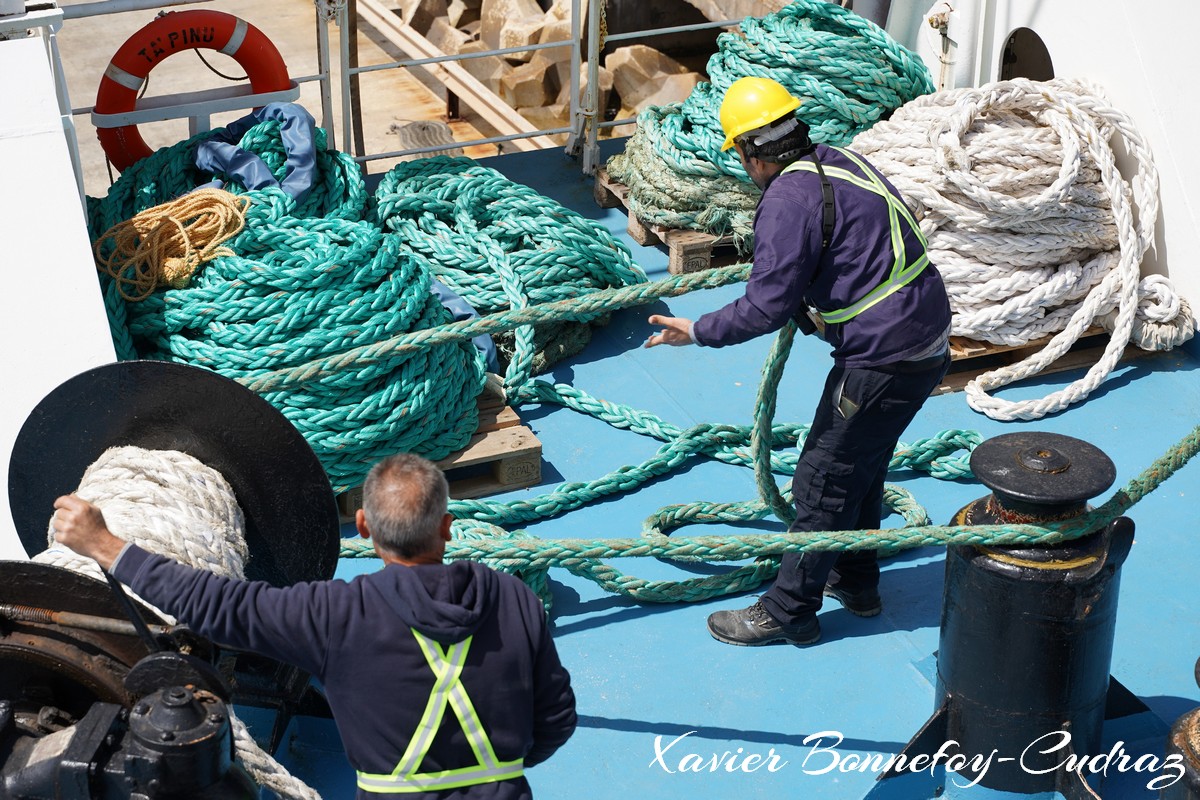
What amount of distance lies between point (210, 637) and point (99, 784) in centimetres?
32

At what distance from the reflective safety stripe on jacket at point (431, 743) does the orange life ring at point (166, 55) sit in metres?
4.35

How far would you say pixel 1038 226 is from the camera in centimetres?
574

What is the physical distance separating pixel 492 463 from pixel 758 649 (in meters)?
1.33

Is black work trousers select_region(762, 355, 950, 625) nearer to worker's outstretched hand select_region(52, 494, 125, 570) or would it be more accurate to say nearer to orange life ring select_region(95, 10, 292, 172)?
worker's outstretched hand select_region(52, 494, 125, 570)

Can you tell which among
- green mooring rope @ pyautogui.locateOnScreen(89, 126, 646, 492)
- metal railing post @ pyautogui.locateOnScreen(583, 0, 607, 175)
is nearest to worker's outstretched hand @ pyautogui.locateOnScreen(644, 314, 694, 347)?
green mooring rope @ pyautogui.locateOnScreen(89, 126, 646, 492)

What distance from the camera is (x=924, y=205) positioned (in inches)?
227

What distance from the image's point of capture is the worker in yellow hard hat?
3.84 metres

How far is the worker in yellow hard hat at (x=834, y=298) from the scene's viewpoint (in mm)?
3840

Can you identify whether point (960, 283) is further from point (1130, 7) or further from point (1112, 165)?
point (1130, 7)

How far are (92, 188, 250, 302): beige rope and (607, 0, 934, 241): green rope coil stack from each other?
86.5 inches

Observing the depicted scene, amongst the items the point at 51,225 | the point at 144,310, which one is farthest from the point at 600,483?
the point at 51,225

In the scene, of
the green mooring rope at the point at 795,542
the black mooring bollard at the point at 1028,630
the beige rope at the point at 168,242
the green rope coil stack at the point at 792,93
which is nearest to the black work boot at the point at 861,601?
the green mooring rope at the point at 795,542

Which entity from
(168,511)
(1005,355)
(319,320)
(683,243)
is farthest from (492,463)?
(1005,355)

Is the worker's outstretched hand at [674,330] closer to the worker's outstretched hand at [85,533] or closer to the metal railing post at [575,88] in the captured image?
the worker's outstretched hand at [85,533]
